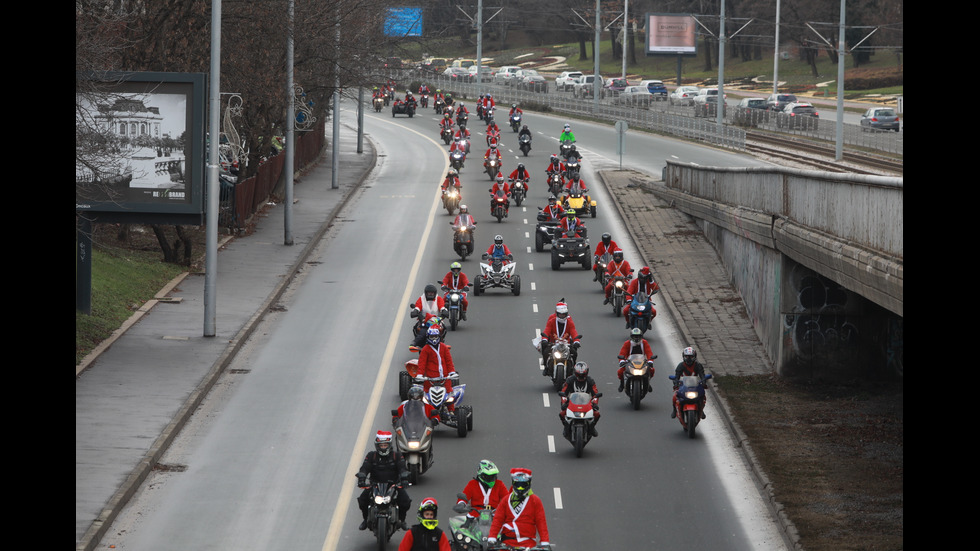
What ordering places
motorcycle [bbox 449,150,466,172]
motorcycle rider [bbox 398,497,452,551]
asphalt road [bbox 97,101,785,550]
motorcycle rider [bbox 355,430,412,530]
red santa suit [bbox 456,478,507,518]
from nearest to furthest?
motorcycle rider [bbox 398,497,452,551]
red santa suit [bbox 456,478,507,518]
motorcycle rider [bbox 355,430,412,530]
asphalt road [bbox 97,101,785,550]
motorcycle [bbox 449,150,466,172]

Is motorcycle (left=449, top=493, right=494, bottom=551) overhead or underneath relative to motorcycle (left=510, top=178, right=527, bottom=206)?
underneath

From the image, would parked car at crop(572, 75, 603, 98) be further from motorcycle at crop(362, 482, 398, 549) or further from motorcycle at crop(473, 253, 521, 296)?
motorcycle at crop(362, 482, 398, 549)

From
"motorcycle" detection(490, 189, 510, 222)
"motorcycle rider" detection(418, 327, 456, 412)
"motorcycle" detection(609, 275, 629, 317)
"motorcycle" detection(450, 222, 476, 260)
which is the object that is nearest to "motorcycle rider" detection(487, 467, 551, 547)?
"motorcycle rider" detection(418, 327, 456, 412)

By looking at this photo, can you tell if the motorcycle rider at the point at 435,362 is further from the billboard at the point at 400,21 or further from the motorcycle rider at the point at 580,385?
the billboard at the point at 400,21

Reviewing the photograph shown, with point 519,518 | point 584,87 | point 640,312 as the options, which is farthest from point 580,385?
point 584,87

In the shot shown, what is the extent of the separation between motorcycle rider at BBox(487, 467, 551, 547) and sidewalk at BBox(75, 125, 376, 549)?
5224mm

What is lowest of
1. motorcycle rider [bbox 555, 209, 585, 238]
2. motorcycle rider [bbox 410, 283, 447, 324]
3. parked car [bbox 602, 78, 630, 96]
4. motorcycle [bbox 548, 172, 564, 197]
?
motorcycle rider [bbox 410, 283, 447, 324]

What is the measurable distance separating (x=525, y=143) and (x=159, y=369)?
43.0 meters

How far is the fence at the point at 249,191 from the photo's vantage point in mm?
42219

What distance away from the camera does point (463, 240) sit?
1519 inches

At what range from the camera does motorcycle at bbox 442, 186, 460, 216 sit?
1874 inches

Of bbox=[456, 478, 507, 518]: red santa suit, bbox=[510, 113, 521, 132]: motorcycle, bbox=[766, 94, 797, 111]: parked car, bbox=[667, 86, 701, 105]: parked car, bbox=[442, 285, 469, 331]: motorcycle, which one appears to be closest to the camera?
bbox=[456, 478, 507, 518]: red santa suit

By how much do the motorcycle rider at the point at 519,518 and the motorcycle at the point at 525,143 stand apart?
52585 mm

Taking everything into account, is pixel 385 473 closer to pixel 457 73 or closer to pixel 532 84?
pixel 532 84
